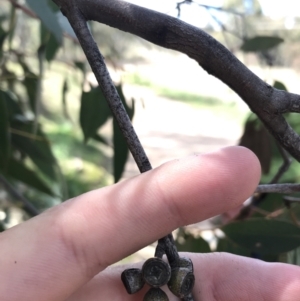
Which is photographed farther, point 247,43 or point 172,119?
point 172,119

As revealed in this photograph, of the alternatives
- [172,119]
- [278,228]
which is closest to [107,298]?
[278,228]

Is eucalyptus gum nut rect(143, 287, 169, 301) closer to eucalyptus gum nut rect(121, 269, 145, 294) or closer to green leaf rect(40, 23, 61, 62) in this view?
eucalyptus gum nut rect(121, 269, 145, 294)

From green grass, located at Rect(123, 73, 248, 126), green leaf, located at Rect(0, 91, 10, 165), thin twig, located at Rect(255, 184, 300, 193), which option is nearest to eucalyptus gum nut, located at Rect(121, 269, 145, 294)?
thin twig, located at Rect(255, 184, 300, 193)

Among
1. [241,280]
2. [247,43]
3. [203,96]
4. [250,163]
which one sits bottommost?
[241,280]

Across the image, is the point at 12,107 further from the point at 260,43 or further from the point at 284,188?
the point at 284,188

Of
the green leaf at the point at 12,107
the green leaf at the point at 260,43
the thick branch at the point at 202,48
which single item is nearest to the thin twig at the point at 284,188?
the thick branch at the point at 202,48

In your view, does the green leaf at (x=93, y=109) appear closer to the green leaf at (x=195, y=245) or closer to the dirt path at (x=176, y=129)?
the green leaf at (x=195, y=245)

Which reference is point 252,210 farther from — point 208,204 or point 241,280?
point 208,204

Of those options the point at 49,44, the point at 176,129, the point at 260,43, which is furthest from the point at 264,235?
the point at 176,129
